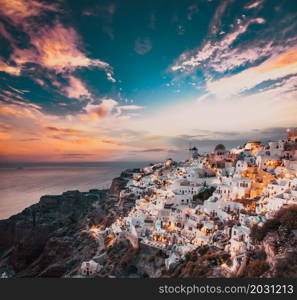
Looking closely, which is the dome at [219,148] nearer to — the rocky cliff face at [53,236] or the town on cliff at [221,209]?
the town on cliff at [221,209]

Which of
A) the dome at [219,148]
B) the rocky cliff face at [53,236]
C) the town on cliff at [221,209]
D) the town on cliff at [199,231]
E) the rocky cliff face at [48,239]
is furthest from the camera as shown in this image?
the dome at [219,148]

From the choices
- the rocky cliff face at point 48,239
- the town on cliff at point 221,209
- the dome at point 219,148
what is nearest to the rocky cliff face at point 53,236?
the rocky cliff face at point 48,239

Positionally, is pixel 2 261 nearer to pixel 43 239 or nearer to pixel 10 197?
pixel 43 239

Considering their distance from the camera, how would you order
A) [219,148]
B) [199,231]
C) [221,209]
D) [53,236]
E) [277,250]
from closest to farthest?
[277,250] → [199,231] → [221,209] → [53,236] → [219,148]

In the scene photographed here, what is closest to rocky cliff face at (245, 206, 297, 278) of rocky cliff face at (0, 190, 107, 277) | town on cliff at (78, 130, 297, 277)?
town on cliff at (78, 130, 297, 277)

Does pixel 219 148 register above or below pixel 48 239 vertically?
above

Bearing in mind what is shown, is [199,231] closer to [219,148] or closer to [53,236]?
[219,148]

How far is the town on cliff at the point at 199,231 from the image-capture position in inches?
384

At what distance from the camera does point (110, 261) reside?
17.2 meters

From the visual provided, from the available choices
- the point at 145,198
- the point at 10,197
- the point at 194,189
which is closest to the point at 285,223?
the point at 194,189

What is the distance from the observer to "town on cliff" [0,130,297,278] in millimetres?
9758

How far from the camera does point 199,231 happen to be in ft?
49.6

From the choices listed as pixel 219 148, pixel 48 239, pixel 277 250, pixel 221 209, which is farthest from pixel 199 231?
pixel 48 239

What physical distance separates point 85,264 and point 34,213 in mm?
25653
